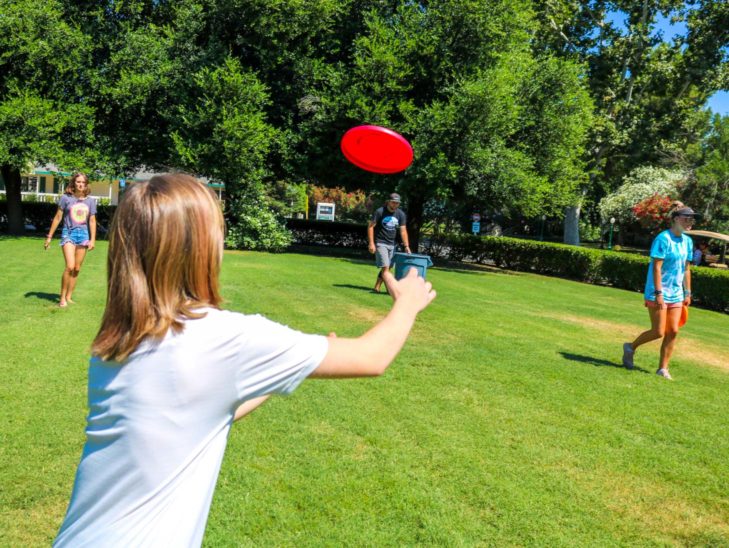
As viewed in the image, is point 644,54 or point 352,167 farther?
point 644,54

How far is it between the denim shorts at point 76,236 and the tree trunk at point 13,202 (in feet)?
62.8

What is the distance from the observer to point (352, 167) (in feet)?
81.6

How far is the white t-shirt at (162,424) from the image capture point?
4.73ft

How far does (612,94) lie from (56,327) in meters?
34.5

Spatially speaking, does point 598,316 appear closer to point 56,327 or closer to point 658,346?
point 658,346

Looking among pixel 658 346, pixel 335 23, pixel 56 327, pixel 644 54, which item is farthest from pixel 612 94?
pixel 56 327

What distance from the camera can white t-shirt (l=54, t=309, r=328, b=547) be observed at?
144cm

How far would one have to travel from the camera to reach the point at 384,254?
12.6 metres

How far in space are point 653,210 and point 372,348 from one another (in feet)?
123

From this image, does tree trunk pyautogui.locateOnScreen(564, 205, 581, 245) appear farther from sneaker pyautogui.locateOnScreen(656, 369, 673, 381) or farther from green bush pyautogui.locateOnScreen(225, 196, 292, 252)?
sneaker pyautogui.locateOnScreen(656, 369, 673, 381)

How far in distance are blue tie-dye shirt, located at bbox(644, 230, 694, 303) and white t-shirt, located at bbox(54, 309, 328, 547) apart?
7.11 m

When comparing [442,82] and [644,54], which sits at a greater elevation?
[644,54]

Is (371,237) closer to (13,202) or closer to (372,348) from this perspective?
(372,348)

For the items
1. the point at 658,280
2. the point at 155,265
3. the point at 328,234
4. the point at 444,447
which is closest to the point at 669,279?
the point at 658,280
